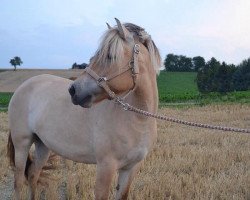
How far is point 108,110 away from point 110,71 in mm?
568

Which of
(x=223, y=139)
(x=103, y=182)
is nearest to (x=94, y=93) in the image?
(x=103, y=182)

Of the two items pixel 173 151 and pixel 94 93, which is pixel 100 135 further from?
pixel 173 151

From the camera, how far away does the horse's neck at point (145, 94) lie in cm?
358

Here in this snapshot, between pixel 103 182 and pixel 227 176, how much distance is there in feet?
9.63

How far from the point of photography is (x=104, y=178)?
363 centimetres

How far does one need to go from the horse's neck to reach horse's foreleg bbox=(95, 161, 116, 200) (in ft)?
1.97

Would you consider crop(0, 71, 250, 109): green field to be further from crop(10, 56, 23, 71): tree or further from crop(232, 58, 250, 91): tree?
crop(10, 56, 23, 71): tree

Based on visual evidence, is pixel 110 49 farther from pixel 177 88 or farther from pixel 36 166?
pixel 177 88

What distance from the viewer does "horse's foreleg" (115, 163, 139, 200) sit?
13.1 feet

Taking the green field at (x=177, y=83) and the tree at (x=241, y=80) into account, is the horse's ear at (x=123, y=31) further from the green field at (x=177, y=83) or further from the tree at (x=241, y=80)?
the tree at (x=241, y=80)

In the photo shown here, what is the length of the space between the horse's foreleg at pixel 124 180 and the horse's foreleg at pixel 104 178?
1.26ft

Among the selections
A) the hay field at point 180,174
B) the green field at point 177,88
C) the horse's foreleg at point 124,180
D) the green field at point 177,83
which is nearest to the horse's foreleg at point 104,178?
the horse's foreleg at point 124,180

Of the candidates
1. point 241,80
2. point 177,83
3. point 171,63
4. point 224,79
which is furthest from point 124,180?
point 171,63

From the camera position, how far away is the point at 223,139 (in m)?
9.15
